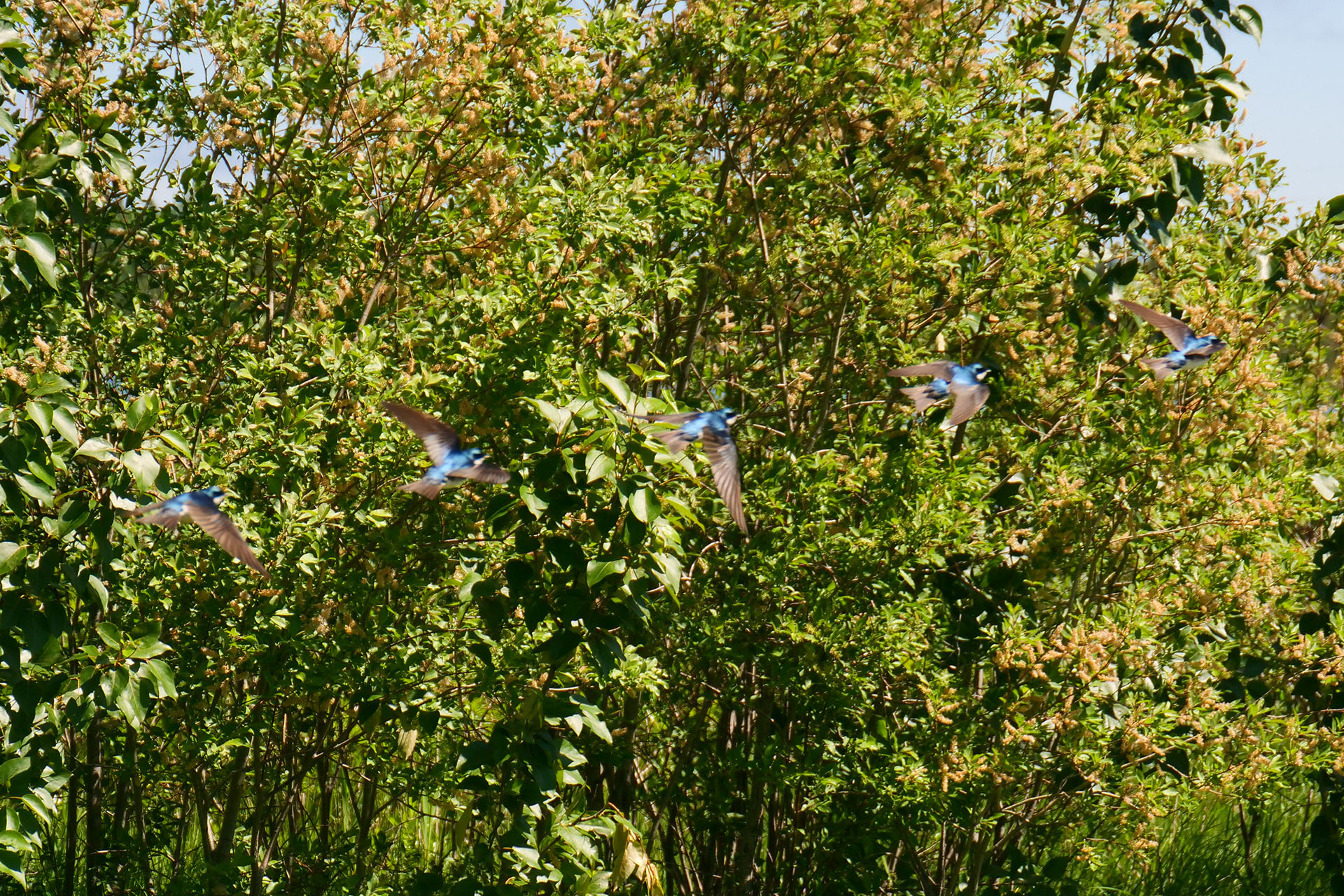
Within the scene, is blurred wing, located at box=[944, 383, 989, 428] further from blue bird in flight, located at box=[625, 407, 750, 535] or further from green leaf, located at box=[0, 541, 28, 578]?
green leaf, located at box=[0, 541, 28, 578]

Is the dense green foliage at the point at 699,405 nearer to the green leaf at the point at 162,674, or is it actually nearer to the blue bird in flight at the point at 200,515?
the blue bird in flight at the point at 200,515

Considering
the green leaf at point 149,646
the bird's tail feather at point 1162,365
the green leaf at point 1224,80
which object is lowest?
→ the green leaf at point 149,646

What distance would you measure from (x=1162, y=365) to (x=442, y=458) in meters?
1.83

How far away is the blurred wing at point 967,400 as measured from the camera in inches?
115

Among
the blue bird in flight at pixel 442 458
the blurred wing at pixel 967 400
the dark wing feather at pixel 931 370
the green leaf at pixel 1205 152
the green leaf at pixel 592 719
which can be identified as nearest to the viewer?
the blue bird in flight at pixel 442 458

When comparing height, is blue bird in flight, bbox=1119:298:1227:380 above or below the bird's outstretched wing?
above

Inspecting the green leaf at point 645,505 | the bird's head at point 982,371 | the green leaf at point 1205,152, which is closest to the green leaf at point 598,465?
the green leaf at point 645,505

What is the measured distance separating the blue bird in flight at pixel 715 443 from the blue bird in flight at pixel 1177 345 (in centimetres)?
116

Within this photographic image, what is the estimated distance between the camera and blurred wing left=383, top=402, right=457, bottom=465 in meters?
2.59

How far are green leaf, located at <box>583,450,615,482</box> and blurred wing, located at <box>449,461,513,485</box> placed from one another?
274mm

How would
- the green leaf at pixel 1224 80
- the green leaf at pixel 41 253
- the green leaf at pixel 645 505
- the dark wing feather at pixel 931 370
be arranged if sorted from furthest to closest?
the green leaf at pixel 1224 80
the dark wing feather at pixel 931 370
the green leaf at pixel 645 505
the green leaf at pixel 41 253

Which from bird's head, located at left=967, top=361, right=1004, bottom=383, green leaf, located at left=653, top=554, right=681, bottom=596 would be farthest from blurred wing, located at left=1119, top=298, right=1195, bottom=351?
green leaf, located at left=653, top=554, right=681, bottom=596

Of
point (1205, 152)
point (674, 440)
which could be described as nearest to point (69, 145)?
point (674, 440)

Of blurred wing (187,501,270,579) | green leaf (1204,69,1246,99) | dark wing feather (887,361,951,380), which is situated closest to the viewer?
blurred wing (187,501,270,579)
